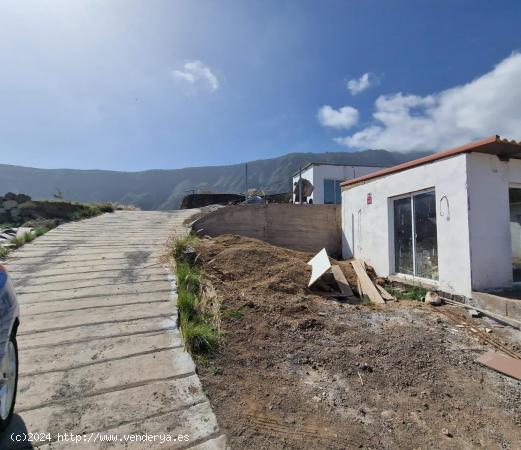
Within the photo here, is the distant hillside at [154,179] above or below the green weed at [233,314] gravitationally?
above

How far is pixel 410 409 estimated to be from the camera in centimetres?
288

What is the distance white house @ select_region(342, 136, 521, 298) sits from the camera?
5.58 meters

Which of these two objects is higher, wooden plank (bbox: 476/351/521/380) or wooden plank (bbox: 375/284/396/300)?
wooden plank (bbox: 375/284/396/300)

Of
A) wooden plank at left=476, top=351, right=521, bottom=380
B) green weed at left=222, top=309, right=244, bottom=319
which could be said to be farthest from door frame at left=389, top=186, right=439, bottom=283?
green weed at left=222, top=309, right=244, bottom=319

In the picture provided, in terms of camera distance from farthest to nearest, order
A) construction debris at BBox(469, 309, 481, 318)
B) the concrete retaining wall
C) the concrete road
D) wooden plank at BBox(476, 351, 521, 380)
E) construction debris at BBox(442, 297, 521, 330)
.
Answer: the concrete retaining wall → construction debris at BBox(469, 309, 481, 318) → construction debris at BBox(442, 297, 521, 330) → wooden plank at BBox(476, 351, 521, 380) → the concrete road

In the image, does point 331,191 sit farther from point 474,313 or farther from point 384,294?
point 474,313

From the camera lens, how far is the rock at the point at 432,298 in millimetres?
5768

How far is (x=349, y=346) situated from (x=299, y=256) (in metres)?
4.38

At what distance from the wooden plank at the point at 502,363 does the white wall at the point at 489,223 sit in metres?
1.90

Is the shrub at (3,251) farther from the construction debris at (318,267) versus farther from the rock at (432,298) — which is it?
the rock at (432,298)

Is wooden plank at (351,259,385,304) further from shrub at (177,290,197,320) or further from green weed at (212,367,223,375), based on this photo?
green weed at (212,367,223,375)

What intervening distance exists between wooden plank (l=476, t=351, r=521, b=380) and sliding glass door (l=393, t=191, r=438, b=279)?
2.63 metres

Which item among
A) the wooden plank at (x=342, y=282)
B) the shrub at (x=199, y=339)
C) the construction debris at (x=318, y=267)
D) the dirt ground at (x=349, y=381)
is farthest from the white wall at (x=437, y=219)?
the shrub at (x=199, y=339)

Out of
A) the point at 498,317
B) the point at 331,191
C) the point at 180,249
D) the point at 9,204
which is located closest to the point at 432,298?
the point at 498,317
